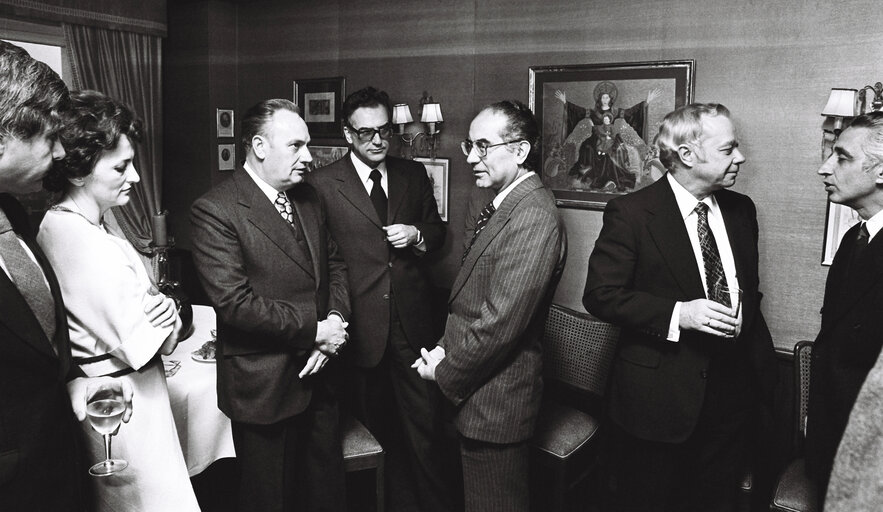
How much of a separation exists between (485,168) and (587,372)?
1.33 m

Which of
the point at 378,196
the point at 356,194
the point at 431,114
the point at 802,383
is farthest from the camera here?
the point at 431,114

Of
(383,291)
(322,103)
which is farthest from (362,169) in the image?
(322,103)

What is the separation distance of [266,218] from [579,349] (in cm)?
173

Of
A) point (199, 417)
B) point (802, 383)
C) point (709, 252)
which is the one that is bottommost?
point (199, 417)

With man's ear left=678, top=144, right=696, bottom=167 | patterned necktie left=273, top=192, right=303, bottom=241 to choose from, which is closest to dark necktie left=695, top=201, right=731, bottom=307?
man's ear left=678, top=144, right=696, bottom=167

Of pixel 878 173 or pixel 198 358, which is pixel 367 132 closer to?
pixel 198 358

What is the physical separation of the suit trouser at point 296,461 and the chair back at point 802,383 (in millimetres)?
2061

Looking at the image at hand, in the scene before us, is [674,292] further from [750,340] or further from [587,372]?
[587,372]

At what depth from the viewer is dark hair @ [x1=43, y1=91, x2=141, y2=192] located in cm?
205

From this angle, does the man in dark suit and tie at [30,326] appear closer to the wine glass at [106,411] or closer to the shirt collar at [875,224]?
the wine glass at [106,411]

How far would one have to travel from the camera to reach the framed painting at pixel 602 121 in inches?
165

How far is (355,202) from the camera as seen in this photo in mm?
3750

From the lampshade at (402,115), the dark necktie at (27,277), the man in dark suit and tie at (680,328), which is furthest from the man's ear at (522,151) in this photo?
the lampshade at (402,115)

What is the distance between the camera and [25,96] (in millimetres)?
1617
